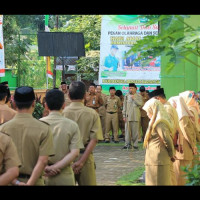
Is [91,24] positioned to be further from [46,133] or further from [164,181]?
[46,133]

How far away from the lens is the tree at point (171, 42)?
560 cm

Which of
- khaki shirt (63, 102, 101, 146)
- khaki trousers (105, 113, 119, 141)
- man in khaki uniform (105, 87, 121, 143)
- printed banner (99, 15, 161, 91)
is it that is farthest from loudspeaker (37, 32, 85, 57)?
khaki shirt (63, 102, 101, 146)

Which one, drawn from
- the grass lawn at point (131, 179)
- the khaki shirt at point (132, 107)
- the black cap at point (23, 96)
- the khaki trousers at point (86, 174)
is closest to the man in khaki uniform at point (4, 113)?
the khaki trousers at point (86, 174)

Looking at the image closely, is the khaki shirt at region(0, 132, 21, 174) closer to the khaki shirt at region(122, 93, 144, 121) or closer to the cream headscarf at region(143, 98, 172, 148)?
the cream headscarf at region(143, 98, 172, 148)

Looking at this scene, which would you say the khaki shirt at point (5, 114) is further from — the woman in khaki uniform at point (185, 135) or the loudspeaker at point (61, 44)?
the loudspeaker at point (61, 44)

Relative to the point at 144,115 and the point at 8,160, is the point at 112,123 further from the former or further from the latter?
the point at 8,160

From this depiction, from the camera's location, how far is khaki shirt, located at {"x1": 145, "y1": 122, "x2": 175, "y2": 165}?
9344 millimetres

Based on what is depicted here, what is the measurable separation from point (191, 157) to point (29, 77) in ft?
112

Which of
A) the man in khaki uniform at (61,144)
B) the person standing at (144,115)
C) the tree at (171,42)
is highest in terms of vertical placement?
the tree at (171,42)

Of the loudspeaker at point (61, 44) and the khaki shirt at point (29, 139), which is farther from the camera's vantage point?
the loudspeaker at point (61, 44)

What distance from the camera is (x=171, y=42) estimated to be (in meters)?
5.96

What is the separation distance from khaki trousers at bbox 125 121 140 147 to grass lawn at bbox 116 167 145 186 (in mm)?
4898

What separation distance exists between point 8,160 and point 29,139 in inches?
23.1
